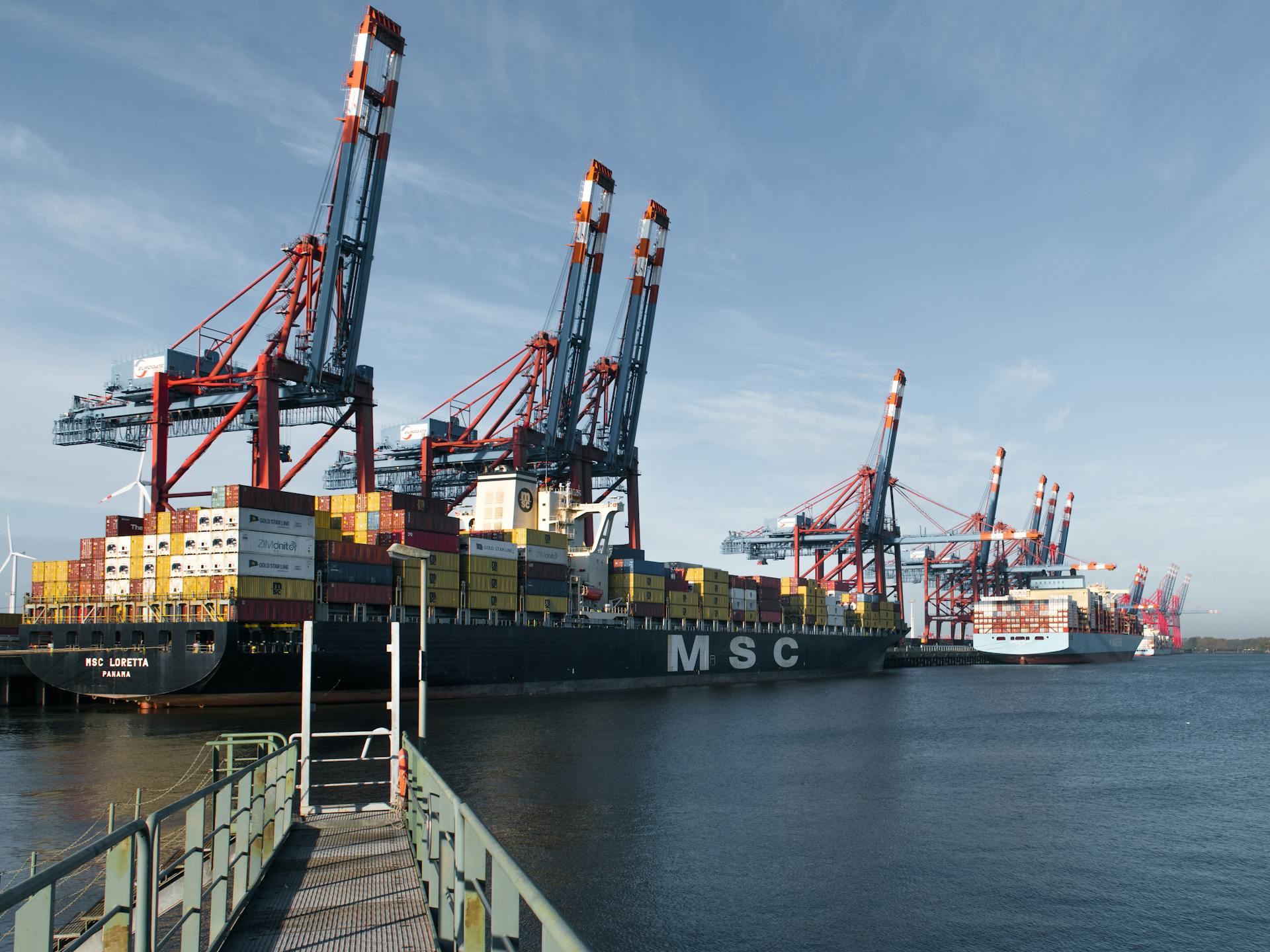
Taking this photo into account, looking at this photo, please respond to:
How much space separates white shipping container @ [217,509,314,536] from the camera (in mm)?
53812

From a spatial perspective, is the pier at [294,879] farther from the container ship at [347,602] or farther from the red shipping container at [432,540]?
the red shipping container at [432,540]

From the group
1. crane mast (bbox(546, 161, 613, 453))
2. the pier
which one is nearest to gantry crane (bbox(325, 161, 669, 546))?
crane mast (bbox(546, 161, 613, 453))

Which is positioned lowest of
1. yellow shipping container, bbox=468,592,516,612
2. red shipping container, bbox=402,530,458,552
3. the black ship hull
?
the black ship hull

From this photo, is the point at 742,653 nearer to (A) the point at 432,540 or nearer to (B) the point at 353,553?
(A) the point at 432,540

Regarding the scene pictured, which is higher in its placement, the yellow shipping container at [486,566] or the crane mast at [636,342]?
the crane mast at [636,342]

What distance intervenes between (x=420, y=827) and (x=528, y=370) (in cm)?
7600

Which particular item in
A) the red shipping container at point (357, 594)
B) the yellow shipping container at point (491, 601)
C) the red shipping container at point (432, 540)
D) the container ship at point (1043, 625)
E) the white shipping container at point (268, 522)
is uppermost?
the white shipping container at point (268, 522)

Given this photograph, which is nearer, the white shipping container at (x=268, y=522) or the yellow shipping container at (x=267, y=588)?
the yellow shipping container at (x=267, y=588)

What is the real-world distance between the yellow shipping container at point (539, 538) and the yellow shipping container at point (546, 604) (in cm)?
388

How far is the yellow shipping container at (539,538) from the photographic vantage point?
73250 millimetres

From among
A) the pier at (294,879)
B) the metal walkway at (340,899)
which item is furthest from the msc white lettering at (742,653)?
the metal walkway at (340,899)

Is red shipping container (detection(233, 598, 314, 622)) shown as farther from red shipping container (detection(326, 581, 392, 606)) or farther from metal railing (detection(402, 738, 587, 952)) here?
metal railing (detection(402, 738, 587, 952))

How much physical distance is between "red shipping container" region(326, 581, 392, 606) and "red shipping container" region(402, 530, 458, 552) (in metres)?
3.53

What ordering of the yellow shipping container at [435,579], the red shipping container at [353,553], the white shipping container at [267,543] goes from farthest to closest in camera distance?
the yellow shipping container at [435,579], the red shipping container at [353,553], the white shipping container at [267,543]
